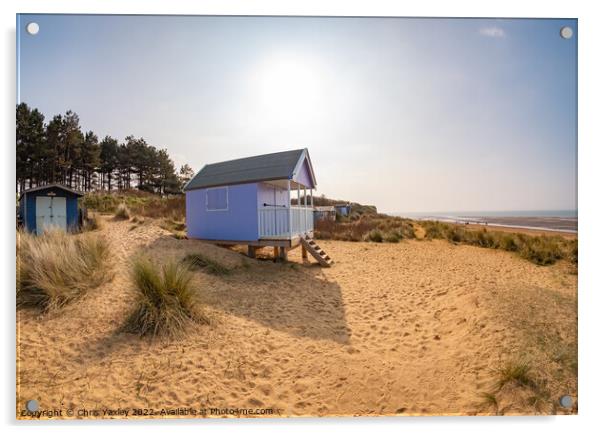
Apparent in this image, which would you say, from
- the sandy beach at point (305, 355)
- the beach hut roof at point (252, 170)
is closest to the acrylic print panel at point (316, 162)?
the sandy beach at point (305, 355)

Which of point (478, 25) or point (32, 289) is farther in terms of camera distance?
point (32, 289)

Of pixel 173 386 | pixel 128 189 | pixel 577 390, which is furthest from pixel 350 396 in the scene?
pixel 128 189

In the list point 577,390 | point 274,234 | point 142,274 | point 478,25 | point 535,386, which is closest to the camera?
point 535,386

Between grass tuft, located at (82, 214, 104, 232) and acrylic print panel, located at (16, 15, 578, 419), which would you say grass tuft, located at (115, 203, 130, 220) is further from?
acrylic print panel, located at (16, 15, 578, 419)

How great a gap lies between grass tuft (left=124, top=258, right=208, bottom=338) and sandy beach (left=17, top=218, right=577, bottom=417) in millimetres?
155

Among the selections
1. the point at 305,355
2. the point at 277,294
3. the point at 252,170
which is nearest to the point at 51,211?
the point at 252,170

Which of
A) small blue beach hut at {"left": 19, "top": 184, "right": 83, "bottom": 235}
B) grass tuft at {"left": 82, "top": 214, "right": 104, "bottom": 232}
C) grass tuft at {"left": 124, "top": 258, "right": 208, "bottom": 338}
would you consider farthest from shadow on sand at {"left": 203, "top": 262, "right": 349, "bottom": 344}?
grass tuft at {"left": 82, "top": 214, "right": 104, "bottom": 232}

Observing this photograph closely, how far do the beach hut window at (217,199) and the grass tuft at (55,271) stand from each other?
12.8 feet

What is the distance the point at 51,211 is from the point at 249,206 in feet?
18.3

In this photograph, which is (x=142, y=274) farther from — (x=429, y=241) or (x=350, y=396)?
(x=429, y=241)

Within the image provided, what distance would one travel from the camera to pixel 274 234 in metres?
7.99

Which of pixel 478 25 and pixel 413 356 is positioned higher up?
pixel 478 25

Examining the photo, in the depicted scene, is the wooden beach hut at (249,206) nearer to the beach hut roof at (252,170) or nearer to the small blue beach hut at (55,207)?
the beach hut roof at (252,170)

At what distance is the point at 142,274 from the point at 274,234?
4636 mm
